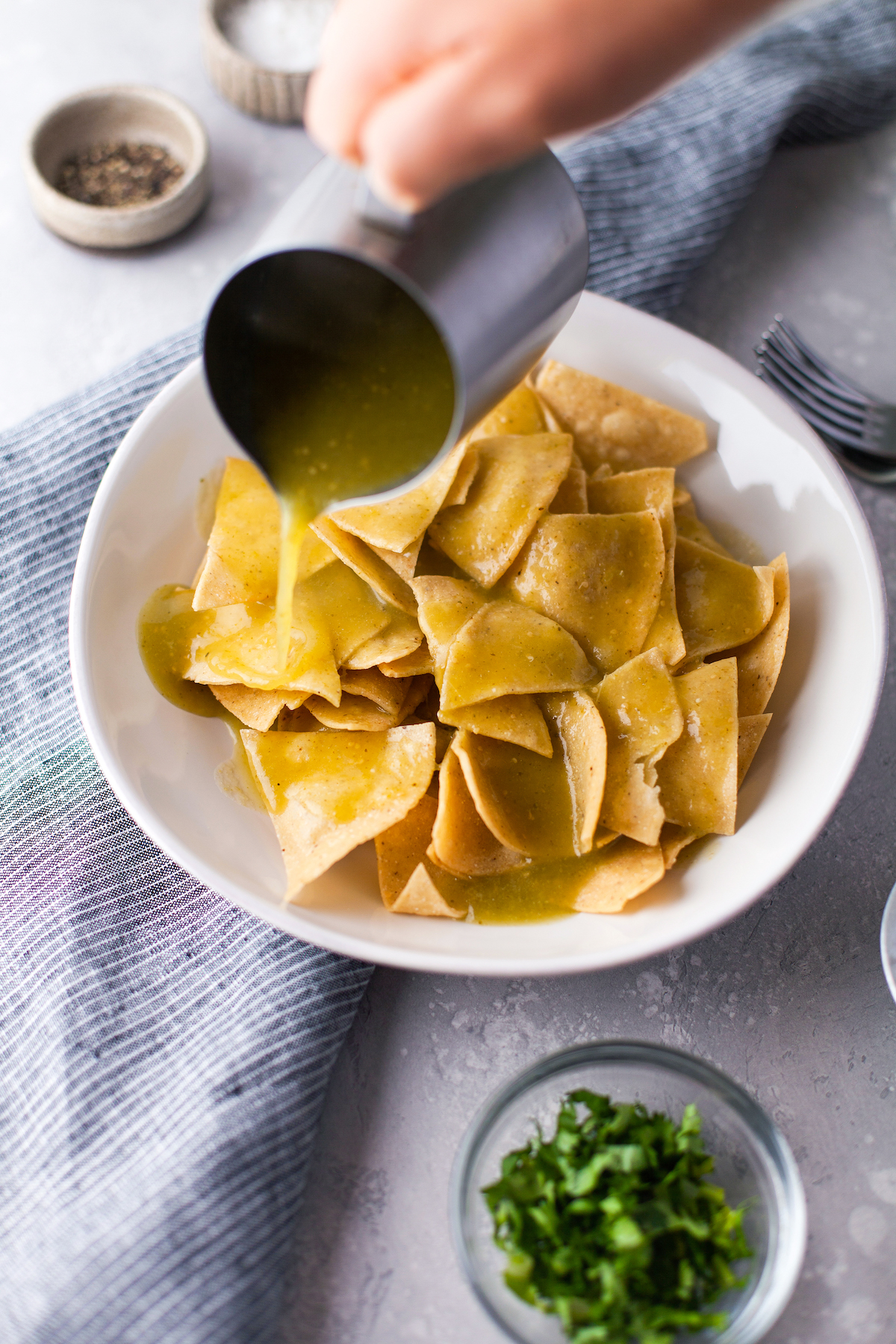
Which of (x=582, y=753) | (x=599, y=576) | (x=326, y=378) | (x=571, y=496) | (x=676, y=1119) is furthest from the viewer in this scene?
(x=571, y=496)

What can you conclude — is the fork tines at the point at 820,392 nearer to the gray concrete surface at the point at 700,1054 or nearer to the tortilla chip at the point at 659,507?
the tortilla chip at the point at 659,507

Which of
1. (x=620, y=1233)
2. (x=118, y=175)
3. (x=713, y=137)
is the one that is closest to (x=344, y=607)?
(x=620, y=1233)

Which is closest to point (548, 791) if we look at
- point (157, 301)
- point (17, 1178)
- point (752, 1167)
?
point (752, 1167)

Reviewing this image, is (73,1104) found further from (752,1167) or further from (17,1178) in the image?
(752,1167)

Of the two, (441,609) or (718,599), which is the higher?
(441,609)

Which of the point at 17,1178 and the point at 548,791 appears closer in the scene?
the point at 17,1178

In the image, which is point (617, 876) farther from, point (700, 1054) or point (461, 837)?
point (700, 1054)
